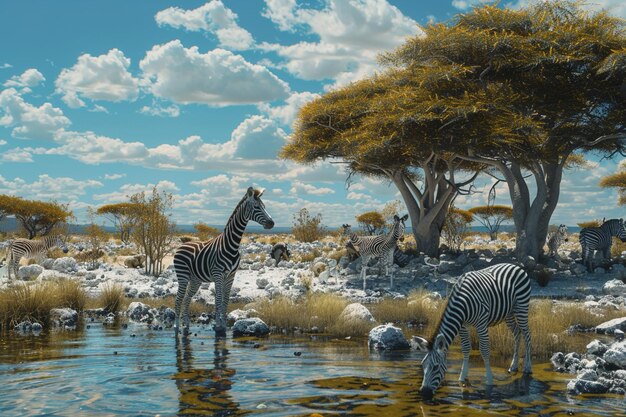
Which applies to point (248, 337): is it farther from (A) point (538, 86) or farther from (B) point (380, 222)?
(B) point (380, 222)

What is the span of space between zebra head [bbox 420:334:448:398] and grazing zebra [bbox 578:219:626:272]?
18612mm

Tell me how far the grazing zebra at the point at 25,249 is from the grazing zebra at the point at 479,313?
1802 cm

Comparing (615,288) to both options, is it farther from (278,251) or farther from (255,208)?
(278,251)

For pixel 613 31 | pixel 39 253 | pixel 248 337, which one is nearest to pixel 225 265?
pixel 248 337

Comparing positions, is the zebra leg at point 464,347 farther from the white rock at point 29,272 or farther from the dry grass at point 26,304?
the white rock at point 29,272

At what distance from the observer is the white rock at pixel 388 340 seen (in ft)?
39.1

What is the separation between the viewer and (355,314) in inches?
561

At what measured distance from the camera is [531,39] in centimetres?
2411

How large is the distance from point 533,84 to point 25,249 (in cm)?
1930

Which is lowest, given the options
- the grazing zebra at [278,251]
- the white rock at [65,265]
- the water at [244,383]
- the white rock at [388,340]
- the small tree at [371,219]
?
the water at [244,383]

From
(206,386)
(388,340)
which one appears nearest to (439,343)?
(206,386)

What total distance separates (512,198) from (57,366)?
19.1 m

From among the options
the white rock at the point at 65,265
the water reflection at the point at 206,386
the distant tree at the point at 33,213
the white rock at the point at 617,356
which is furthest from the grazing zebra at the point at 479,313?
the distant tree at the point at 33,213

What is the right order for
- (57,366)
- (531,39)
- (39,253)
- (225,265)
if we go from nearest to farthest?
(57,366) → (225,265) → (531,39) → (39,253)
